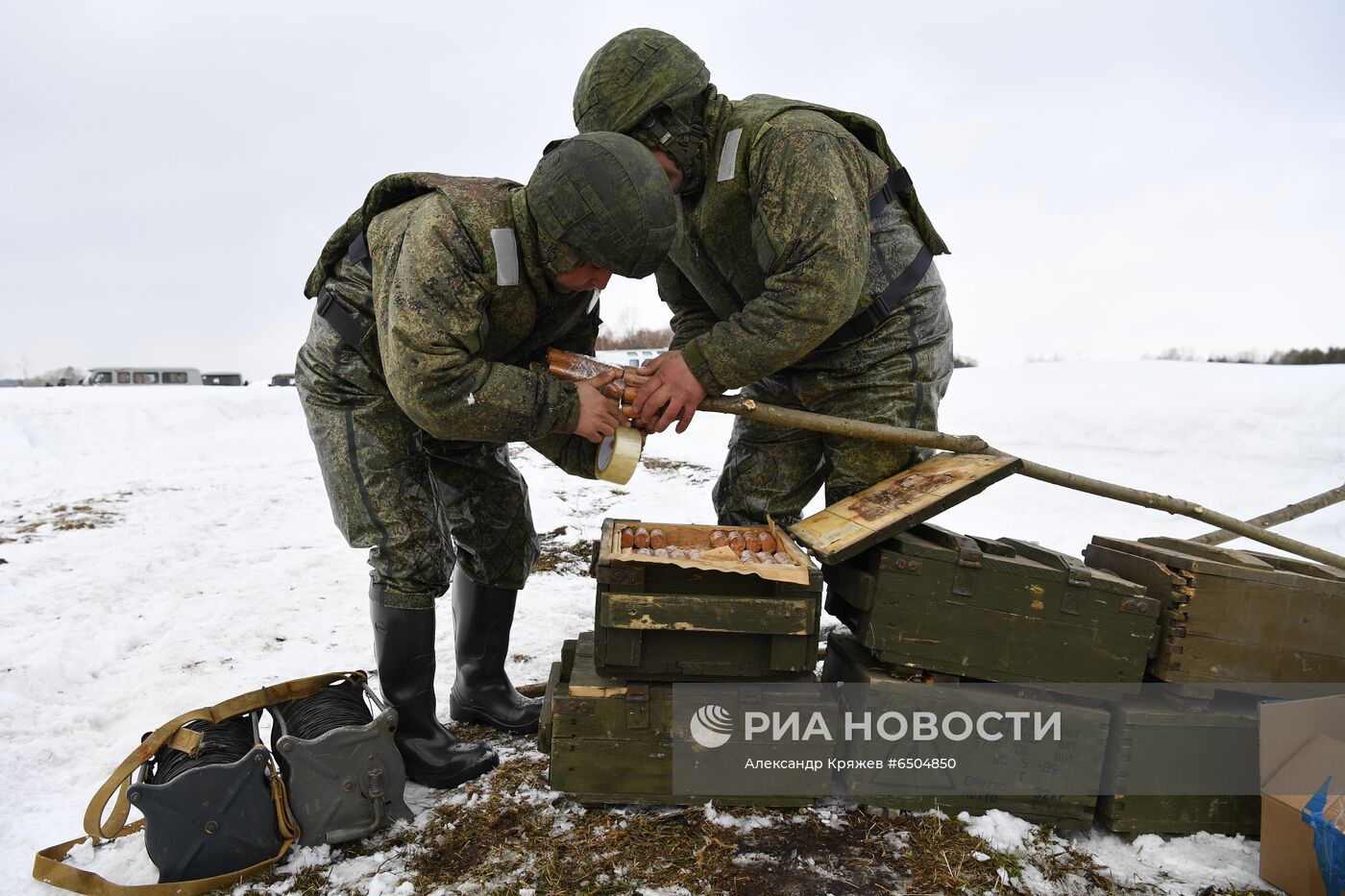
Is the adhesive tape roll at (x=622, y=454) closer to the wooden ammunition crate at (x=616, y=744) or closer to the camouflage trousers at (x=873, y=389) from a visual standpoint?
the wooden ammunition crate at (x=616, y=744)

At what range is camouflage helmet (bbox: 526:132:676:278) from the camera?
278 centimetres

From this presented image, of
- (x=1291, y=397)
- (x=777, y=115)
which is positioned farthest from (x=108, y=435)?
(x=1291, y=397)

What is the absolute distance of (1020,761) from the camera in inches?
115

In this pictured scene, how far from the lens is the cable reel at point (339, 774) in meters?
2.73

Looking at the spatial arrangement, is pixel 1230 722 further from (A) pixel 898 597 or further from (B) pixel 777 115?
(B) pixel 777 115

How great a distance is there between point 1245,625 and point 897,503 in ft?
4.56

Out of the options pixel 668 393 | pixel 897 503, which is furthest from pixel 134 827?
pixel 897 503

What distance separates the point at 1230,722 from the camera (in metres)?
2.88

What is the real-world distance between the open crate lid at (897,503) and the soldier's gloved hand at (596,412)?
911mm

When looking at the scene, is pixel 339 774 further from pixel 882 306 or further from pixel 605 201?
pixel 882 306

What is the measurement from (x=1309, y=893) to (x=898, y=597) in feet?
4.98

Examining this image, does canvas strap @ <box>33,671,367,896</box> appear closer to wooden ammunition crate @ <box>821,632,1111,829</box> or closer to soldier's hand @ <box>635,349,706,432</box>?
soldier's hand @ <box>635,349,706,432</box>

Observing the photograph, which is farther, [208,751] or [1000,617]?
[1000,617]

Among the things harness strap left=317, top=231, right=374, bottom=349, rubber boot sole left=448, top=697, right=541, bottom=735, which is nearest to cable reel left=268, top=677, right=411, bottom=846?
rubber boot sole left=448, top=697, right=541, bottom=735
